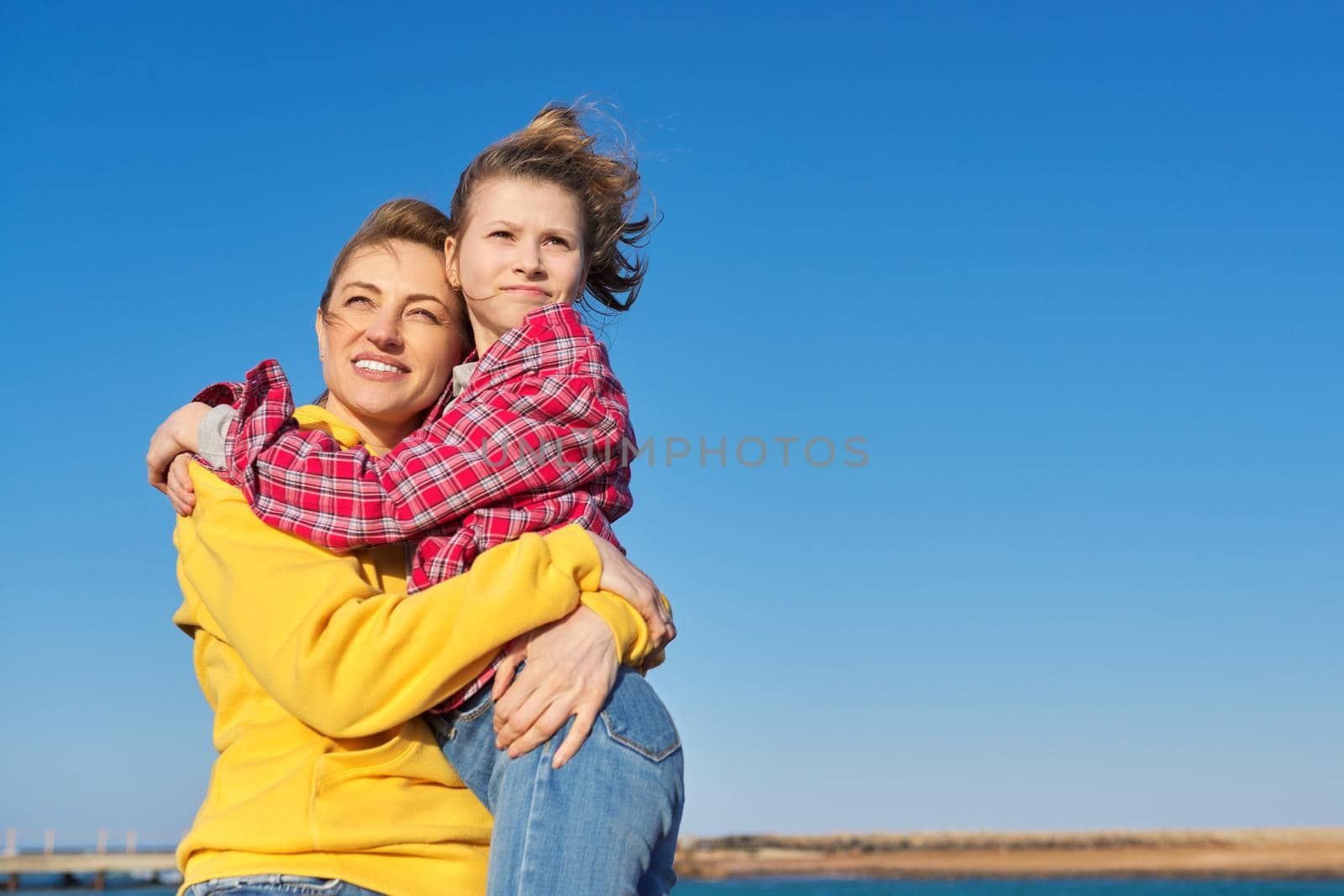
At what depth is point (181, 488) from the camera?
3004 millimetres

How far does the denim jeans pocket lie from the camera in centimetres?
257

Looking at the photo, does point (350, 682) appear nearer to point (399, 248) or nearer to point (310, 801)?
point (310, 801)

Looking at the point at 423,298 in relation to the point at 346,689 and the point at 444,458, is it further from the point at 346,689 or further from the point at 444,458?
the point at 346,689

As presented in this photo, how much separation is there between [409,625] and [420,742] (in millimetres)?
393

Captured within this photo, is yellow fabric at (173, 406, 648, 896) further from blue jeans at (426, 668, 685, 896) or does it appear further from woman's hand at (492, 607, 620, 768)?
blue jeans at (426, 668, 685, 896)

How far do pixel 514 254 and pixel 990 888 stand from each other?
89.2 meters

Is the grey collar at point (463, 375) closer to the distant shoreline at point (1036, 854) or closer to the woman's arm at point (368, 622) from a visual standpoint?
the woman's arm at point (368, 622)

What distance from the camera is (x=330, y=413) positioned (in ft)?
10.9

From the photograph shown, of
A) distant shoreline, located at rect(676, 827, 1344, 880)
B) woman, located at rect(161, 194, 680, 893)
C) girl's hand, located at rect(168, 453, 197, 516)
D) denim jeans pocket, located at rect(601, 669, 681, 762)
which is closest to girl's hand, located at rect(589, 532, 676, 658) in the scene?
woman, located at rect(161, 194, 680, 893)

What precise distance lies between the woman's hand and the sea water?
63765 mm

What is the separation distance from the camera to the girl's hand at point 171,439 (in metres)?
3.06

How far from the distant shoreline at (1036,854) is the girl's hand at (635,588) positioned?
7692cm

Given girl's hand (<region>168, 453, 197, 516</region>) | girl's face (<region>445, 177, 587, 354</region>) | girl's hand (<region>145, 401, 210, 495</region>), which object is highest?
girl's face (<region>445, 177, 587, 354</region>)

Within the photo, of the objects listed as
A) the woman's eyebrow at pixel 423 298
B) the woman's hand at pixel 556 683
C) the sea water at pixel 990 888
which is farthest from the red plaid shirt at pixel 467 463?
the sea water at pixel 990 888
